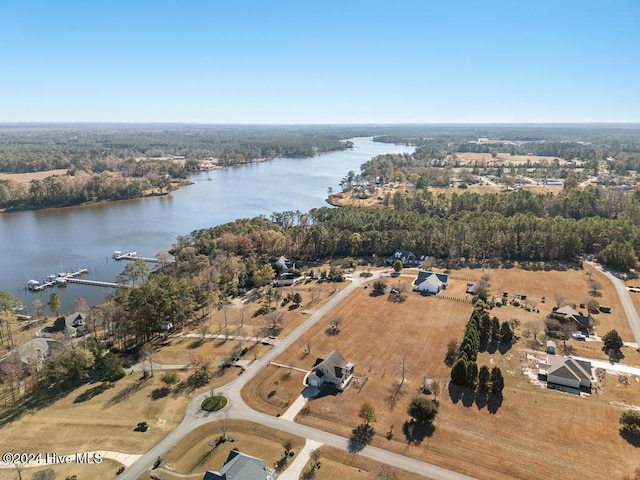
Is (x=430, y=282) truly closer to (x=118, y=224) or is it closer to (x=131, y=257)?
(x=131, y=257)

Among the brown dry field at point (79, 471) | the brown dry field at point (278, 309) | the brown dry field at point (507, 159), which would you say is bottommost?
the brown dry field at point (278, 309)

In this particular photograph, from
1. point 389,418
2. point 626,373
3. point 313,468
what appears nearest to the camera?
point 313,468

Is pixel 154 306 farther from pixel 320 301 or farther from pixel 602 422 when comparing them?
pixel 602 422

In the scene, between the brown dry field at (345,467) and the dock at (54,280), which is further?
the dock at (54,280)

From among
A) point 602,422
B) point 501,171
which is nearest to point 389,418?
point 602,422

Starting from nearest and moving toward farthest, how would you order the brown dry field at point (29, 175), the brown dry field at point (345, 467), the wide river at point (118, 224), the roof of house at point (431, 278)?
the brown dry field at point (345, 467) → the roof of house at point (431, 278) → the wide river at point (118, 224) → the brown dry field at point (29, 175)

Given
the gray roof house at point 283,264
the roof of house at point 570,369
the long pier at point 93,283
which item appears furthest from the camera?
the gray roof house at point 283,264

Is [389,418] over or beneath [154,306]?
beneath

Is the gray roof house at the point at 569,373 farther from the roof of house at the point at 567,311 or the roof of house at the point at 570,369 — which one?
the roof of house at the point at 567,311

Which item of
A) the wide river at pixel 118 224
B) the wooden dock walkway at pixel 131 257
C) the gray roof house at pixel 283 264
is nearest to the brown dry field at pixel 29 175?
the wide river at pixel 118 224
